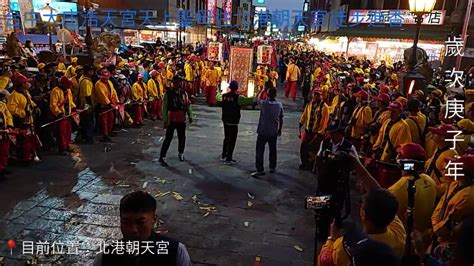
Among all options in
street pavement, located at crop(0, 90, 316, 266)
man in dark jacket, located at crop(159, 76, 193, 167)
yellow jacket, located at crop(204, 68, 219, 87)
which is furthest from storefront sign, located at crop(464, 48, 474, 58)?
man in dark jacket, located at crop(159, 76, 193, 167)

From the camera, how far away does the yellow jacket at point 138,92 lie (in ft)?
43.7

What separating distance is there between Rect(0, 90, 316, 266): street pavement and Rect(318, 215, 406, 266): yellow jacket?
8.10 feet

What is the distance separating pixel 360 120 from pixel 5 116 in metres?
7.17


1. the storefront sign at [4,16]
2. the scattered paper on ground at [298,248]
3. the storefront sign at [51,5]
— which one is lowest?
the scattered paper on ground at [298,248]

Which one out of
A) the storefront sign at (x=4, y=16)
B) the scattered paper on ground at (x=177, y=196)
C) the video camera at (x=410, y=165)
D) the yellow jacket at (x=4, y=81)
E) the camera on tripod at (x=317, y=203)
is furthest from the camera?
the storefront sign at (x=4, y=16)

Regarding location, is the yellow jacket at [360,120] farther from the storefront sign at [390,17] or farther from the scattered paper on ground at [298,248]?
the storefront sign at [390,17]

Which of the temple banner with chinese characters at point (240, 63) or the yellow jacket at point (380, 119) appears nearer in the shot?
the yellow jacket at point (380, 119)

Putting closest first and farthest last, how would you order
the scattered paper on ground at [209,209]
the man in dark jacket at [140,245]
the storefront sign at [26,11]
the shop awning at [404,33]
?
the man in dark jacket at [140,245]
the scattered paper on ground at [209,209]
the storefront sign at [26,11]
the shop awning at [404,33]

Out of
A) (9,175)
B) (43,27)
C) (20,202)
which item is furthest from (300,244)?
(43,27)

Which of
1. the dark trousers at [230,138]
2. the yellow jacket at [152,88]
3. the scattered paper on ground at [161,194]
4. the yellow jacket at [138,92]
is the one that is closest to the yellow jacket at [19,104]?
the scattered paper on ground at [161,194]

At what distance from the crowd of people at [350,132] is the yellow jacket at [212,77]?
98.9 inches

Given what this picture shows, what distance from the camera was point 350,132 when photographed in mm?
8750

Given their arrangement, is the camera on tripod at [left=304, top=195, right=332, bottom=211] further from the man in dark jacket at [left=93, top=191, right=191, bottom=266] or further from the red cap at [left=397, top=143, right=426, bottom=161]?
the man in dark jacket at [left=93, top=191, right=191, bottom=266]

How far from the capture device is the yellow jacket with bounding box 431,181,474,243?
3.71 meters
